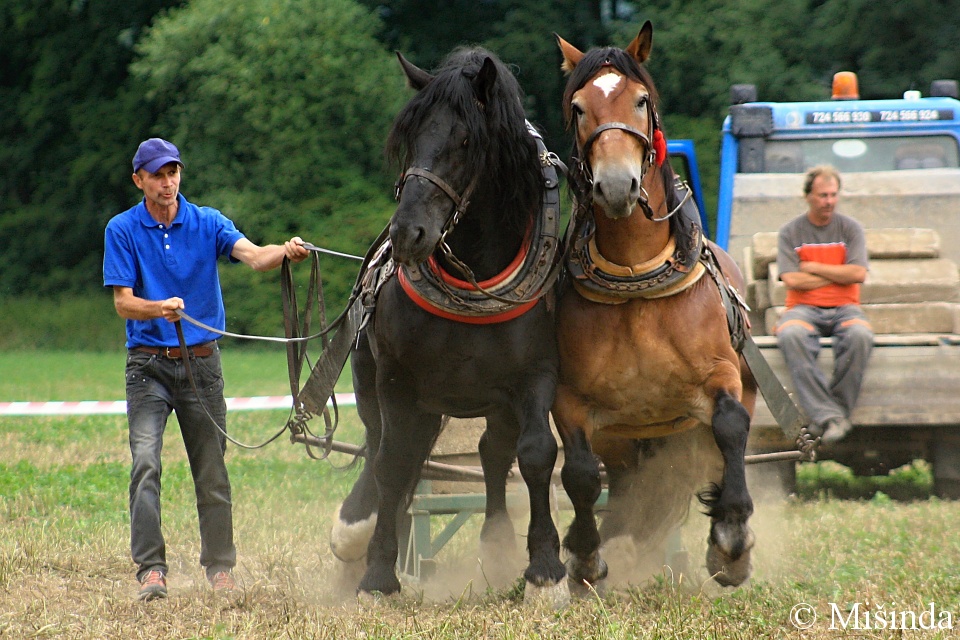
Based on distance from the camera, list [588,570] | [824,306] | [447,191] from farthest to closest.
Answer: [824,306] < [588,570] < [447,191]

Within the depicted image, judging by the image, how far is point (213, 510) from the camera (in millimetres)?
5469

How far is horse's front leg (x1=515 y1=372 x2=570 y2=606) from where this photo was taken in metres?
4.54

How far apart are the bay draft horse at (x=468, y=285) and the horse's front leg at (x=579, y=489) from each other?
5.7 inches

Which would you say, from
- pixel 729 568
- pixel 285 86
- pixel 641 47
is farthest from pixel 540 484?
pixel 285 86

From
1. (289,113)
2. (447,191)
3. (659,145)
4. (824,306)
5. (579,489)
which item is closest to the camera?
(447,191)

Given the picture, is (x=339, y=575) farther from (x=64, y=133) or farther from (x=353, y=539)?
(x=64, y=133)

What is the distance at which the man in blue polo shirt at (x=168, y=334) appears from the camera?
5.05 m

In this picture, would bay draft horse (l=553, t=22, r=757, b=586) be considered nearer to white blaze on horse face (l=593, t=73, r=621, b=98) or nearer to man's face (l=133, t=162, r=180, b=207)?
white blaze on horse face (l=593, t=73, r=621, b=98)

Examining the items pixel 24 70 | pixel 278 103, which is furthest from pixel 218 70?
pixel 24 70

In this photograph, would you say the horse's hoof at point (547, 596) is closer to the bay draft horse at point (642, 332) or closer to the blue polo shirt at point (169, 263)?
the bay draft horse at point (642, 332)

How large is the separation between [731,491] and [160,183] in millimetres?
2557

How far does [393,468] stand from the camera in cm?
504

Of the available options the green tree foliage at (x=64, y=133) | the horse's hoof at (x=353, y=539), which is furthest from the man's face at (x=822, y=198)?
the green tree foliage at (x=64, y=133)

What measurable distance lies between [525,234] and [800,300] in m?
2.86
